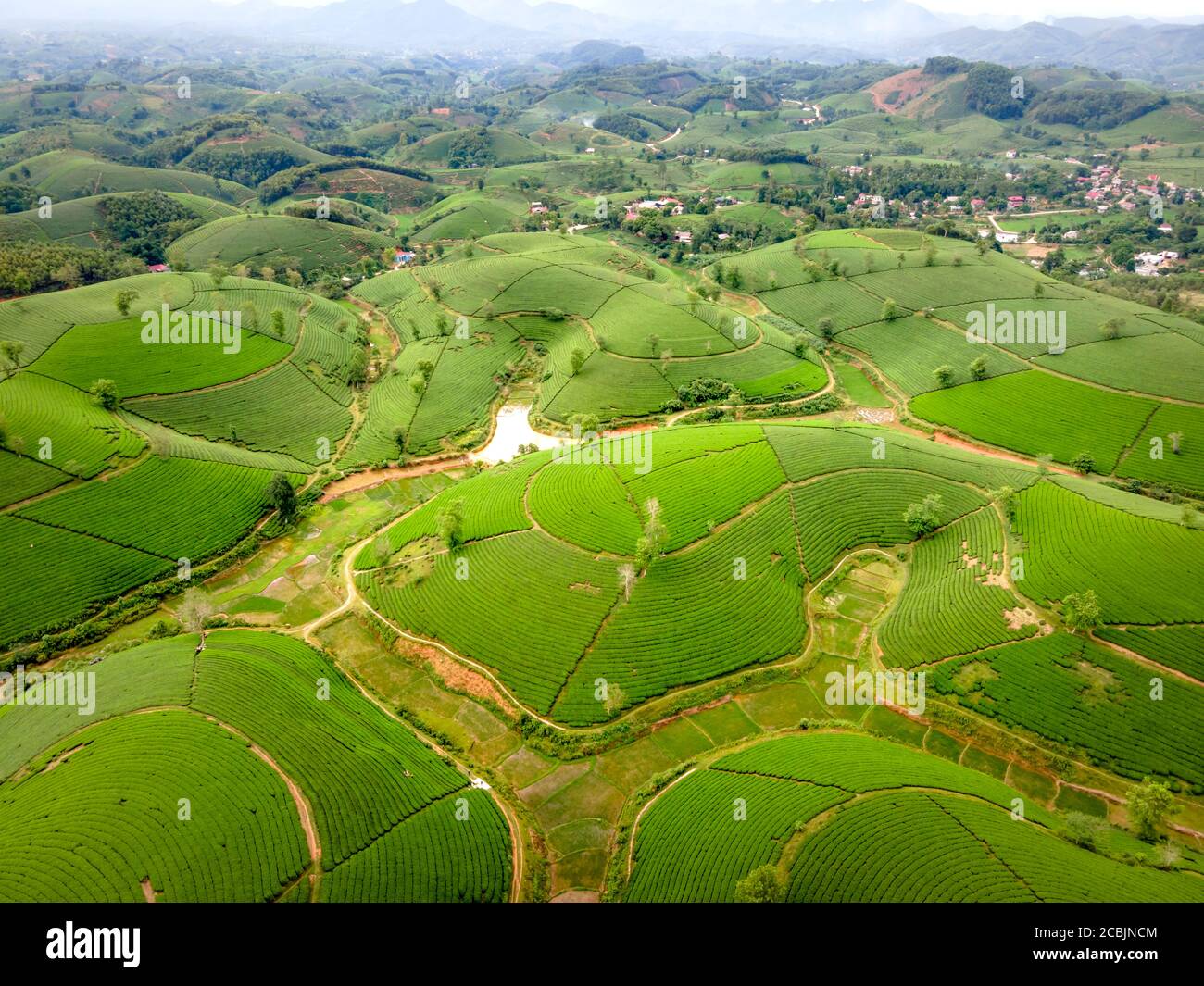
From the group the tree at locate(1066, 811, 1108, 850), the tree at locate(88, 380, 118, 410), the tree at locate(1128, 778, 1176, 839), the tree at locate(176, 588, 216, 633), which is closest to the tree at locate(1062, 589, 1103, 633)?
the tree at locate(1128, 778, 1176, 839)

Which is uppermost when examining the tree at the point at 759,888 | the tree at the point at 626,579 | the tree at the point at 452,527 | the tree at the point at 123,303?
the tree at the point at 123,303

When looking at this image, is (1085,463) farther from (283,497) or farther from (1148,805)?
(283,497)

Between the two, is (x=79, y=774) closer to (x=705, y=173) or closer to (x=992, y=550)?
(x=992, y=550)

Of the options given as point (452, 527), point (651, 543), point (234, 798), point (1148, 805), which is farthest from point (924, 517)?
point (234, 798)

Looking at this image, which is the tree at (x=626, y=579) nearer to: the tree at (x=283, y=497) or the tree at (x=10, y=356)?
the tree at (x=283, y=497)

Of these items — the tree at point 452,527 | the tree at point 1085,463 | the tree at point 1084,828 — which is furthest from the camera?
the tree at point 1085,463

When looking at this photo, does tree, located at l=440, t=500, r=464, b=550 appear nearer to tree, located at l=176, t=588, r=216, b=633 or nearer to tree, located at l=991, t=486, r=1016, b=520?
tree, located at l=176, t=588, r=216, b=633

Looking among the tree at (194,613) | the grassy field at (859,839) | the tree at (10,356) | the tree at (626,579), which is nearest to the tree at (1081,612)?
the grassy field at (859,839)
